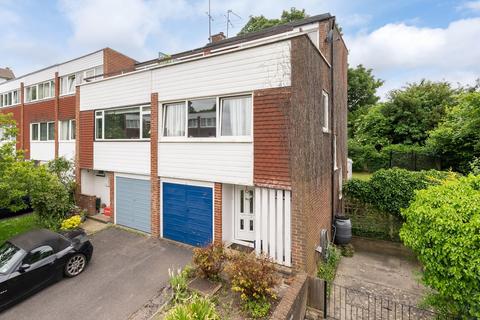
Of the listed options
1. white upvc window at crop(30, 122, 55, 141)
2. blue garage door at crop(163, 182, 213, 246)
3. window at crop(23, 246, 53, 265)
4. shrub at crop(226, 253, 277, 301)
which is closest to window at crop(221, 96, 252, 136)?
blue garage door at crop(163, 182, 213, 246)

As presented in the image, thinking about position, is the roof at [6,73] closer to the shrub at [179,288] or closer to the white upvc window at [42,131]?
the white upvc window at [42,131]

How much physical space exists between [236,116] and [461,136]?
15283 millimetres

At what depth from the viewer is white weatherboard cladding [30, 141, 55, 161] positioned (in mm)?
15552

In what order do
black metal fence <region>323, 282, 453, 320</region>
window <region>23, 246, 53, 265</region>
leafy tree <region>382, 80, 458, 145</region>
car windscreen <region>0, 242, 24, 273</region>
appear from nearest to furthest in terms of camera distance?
1. car windscreen <region>0, 242, 24, 273</region>
2. window <region>23, 246, 53, 265</region>
3. black metal fence <region>323, 282, 453, 320</region>
4. leafy tree <region>382, 80, 458, 145</region>

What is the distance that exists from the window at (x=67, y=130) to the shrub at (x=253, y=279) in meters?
14.3

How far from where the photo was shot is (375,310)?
19.8 feet

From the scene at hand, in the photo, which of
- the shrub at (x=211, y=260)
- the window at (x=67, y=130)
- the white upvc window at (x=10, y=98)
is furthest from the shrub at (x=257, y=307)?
the white upvc window at (x=10, y=98)

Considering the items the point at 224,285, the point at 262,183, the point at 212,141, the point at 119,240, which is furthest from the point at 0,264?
the point at 262,183

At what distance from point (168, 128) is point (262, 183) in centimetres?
419

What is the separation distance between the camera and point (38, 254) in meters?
5.82

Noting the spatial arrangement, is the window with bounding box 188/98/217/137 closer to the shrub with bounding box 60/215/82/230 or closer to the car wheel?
the car wheel

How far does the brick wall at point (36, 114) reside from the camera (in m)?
15.7

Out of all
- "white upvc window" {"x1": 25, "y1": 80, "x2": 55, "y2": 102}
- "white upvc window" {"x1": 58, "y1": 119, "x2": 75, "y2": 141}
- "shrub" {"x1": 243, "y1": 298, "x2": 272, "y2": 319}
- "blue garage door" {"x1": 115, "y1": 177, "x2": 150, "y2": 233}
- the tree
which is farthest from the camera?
the tree

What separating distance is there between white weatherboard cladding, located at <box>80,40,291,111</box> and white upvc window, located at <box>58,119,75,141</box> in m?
5.90
